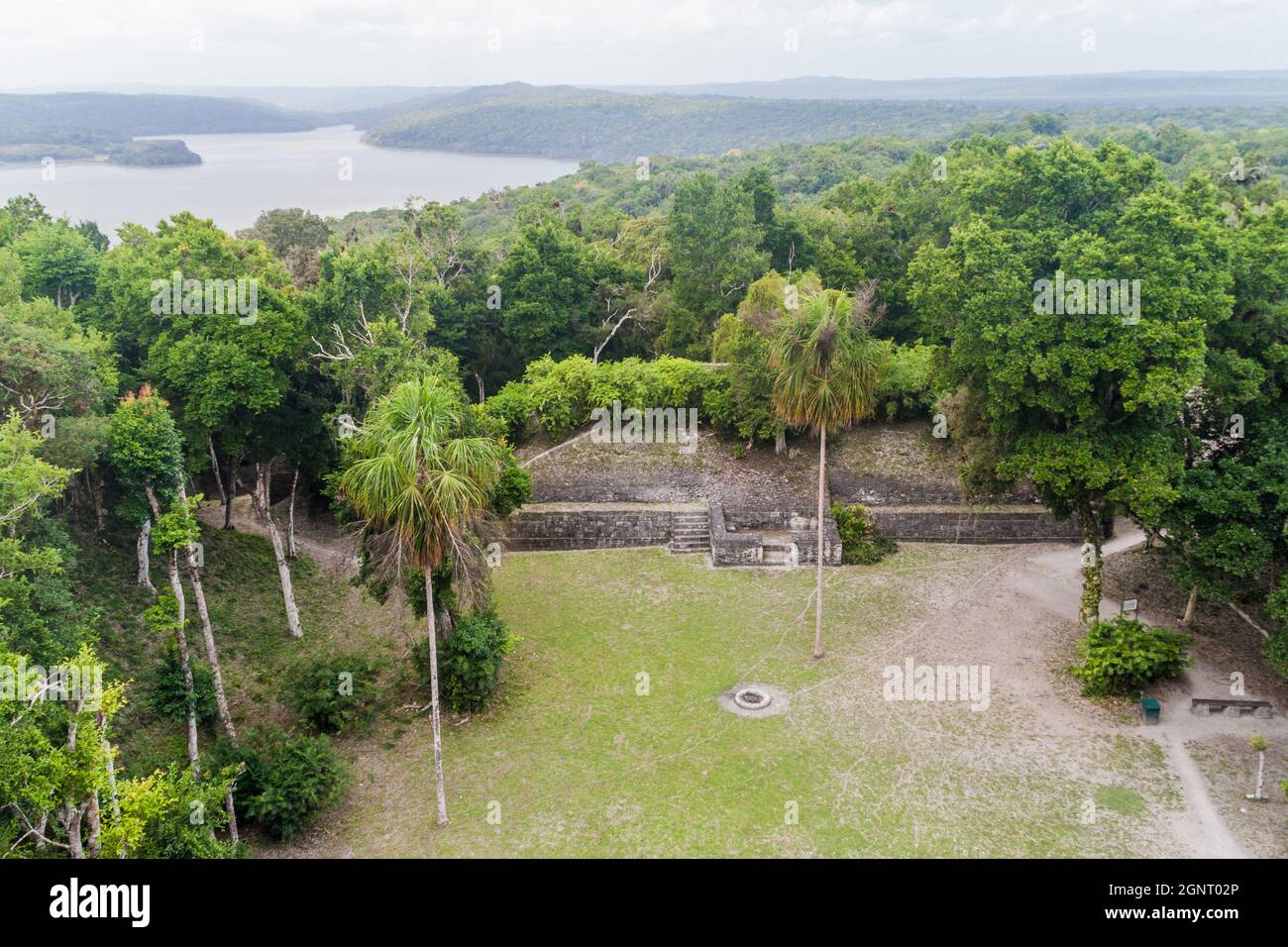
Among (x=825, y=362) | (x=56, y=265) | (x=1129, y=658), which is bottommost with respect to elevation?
(x=1129, y=658)

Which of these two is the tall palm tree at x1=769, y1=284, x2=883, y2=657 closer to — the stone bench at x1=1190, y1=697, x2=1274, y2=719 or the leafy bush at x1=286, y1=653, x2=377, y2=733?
the stone bench at x1=1190, y1=697, x2=1274, y2=719

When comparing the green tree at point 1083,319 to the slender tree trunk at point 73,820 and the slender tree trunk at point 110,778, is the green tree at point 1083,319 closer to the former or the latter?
the slender tree trunk at point 110,778

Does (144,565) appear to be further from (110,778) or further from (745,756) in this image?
(745,756)

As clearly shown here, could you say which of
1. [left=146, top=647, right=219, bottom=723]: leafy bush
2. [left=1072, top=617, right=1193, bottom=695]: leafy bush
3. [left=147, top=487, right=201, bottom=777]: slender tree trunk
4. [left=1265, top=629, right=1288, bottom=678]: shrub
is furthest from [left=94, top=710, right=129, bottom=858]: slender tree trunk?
[left=1265, top=629, right=1288, bottom=678]: shrub

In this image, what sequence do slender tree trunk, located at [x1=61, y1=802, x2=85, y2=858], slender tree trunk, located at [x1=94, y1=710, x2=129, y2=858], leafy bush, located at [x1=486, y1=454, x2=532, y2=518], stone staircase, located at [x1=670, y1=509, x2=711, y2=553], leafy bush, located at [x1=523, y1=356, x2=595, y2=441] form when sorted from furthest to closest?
leafy bush, located at [x1=523, y1=356, x2=595, y2=441] → stone staircase, located at [x1=670, y1=509, x2=711, y2=553] → leafy bush, located at [x1=486, y1=454, x2=532, y2=518] → slender tree trunk, located at [x1=94, y1=710, x2=129, y2=858] → slender tree trunk, located at [x1=61, y1=802, x2=85, y2=858]

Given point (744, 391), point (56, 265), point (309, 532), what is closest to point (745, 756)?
point (744, 391)

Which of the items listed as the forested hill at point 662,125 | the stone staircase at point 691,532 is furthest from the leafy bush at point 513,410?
the forested hill at point 662,125

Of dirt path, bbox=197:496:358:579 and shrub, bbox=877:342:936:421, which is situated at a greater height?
shrub, bbox=877:342:936:421
